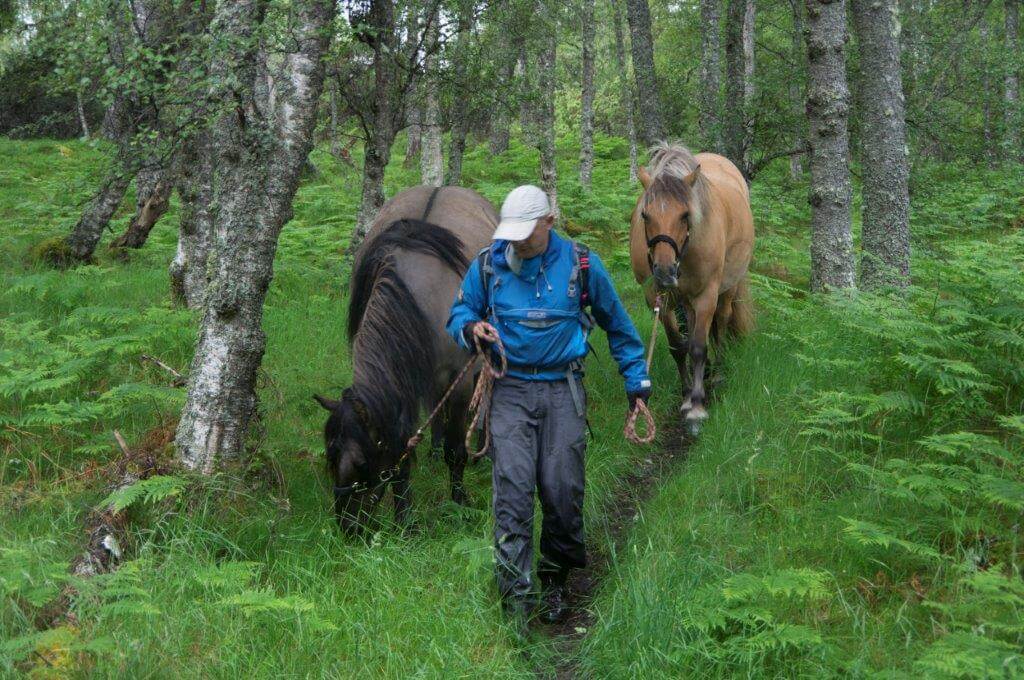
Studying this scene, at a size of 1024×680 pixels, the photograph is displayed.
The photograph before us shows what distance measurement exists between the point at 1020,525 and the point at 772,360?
4.07 meters

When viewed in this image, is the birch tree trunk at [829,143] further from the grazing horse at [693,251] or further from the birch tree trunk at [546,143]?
the birch tree trunk at [546,143]

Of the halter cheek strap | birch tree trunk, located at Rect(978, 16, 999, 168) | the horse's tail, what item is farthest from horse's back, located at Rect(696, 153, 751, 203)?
birch tree trunk, located at Rect(978, 16, 999, 168)

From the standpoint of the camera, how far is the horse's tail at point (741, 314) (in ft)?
31.4

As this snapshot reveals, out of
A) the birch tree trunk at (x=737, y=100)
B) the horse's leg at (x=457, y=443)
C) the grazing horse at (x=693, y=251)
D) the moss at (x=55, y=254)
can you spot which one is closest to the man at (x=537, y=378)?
the horse's leg at (x=457, y=443)

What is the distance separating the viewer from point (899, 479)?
4566 millimetres

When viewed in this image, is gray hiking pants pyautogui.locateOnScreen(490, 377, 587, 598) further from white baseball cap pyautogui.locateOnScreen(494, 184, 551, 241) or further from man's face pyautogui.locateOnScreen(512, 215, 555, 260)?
white baseball cap pyautogui.locateOnScreen(494, 184, 551, 241)

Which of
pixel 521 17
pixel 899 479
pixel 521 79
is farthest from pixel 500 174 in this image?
pixel 899 479

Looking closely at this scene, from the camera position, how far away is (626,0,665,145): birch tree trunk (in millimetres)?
14898

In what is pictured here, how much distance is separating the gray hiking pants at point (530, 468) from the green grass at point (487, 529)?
0.90ft

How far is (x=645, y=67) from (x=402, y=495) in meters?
11.6

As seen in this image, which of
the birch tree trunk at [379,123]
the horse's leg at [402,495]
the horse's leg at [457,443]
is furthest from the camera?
the birch tree trunk at [379,123]

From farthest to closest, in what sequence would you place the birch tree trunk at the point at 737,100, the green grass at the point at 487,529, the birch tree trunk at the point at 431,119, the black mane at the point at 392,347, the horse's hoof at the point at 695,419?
the birch tree trunk at the point at 737,100 → the birch tree trunk at the point at 431,119 → the horse's hoof at the point at 695,419 → the black mane at the point at 392,347 → the green grass at the point at 487,529

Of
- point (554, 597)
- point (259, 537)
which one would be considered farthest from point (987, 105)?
point (259, 537)

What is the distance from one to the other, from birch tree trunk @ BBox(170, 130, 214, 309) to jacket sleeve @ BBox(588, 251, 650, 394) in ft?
16.9
